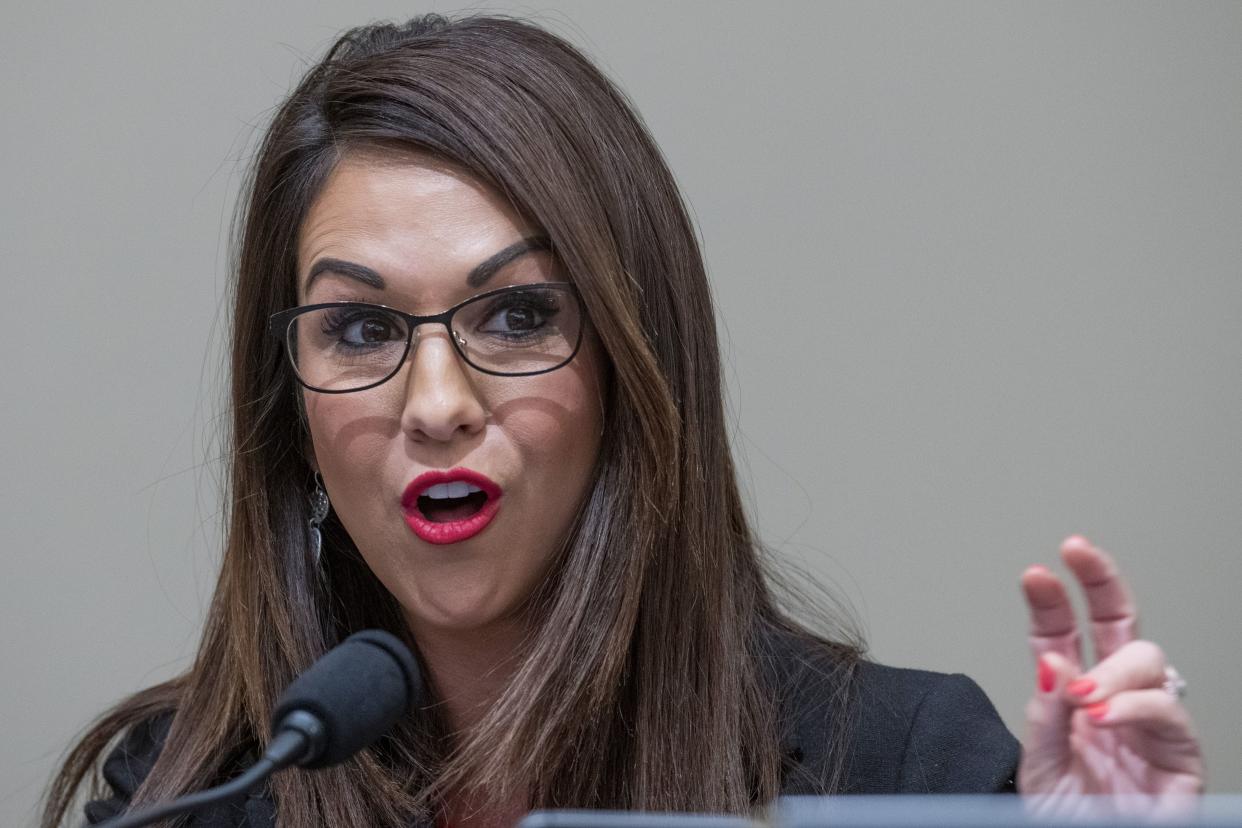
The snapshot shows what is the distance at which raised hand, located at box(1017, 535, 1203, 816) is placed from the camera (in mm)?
1036

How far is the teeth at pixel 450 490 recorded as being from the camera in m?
1.49

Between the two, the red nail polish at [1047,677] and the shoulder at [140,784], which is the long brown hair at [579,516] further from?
the red nail polish at [1047,677]

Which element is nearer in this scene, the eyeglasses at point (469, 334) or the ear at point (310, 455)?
the eyeglasses at point (469, 334)

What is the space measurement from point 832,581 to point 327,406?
34.6 inches

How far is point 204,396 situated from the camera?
7.42ft

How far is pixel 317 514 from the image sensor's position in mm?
1760

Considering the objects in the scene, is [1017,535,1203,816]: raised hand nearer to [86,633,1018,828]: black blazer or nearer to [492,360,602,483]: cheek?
[86,633,1018,828]: black blazer

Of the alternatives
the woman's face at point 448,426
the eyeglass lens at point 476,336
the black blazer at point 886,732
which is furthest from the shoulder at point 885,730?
the eyeglass lens at point 476,336

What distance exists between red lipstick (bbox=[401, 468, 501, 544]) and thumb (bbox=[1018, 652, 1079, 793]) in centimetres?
61

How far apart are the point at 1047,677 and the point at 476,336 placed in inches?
27.8

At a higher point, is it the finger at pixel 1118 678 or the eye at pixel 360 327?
the eye at pixel 360 327

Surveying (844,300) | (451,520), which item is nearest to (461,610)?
(451,520)

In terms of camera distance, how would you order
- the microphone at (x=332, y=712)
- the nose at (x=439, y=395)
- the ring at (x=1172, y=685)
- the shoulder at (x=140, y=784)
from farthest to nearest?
the shoulder at (x=140, y=784)
the nose at (x=439, y=395)
the ring at (x=1172, y=685)
the microphone at (x=332, y=712)

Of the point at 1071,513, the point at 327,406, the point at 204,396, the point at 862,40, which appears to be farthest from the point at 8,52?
the point at 1071,513
